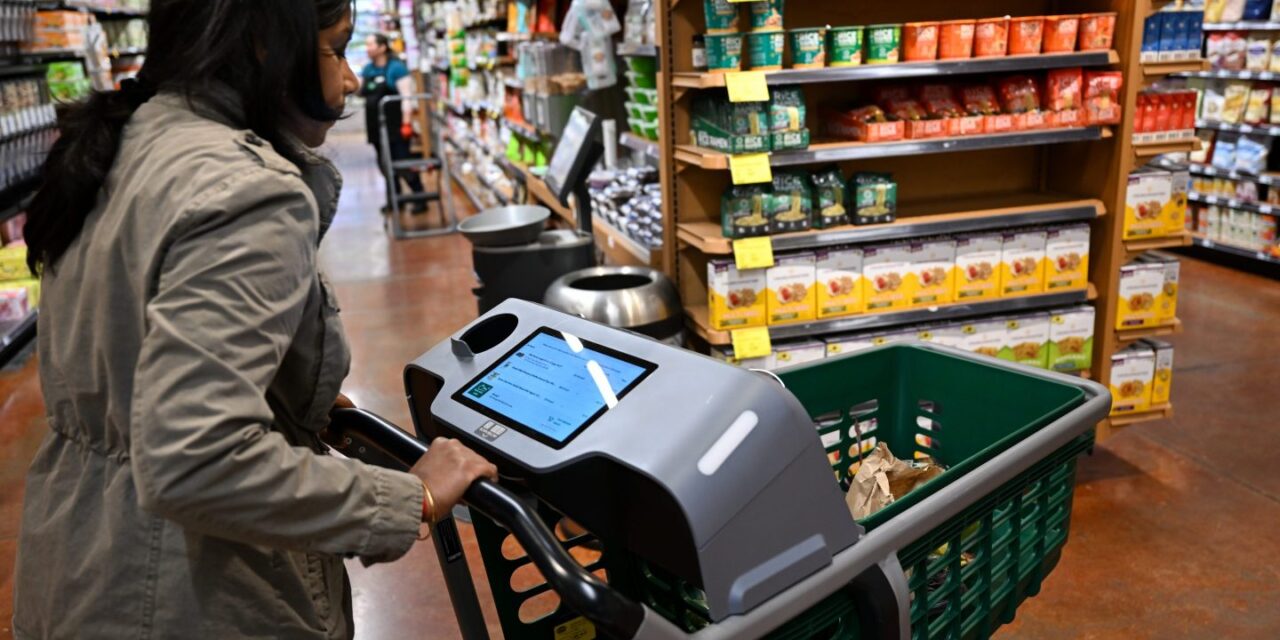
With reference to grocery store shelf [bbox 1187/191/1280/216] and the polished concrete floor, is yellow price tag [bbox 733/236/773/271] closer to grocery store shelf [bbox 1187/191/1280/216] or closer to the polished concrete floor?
the polished concrete floor

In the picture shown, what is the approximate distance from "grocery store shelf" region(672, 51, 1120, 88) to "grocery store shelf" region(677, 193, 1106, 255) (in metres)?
0.49

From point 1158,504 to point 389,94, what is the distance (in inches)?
344

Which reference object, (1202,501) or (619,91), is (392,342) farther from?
(1202,501)

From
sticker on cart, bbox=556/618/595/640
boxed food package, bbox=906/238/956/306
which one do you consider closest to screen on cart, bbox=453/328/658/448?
sticker on cart, bbox=556/618/595/640

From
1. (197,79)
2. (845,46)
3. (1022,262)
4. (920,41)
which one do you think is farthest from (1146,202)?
(197,79)

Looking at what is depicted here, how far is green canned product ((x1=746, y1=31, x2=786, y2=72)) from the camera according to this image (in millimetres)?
3189

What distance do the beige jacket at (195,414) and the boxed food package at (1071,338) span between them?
3.09m

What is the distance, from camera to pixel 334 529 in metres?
1.07

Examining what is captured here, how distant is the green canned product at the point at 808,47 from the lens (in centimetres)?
324

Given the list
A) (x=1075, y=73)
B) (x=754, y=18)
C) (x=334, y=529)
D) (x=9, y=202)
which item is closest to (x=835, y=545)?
(x=334, y=529)

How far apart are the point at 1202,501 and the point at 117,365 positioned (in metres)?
3.57

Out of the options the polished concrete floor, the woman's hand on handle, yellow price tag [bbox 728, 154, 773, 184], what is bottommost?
the polished concrete floor

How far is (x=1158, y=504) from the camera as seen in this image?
3514mm

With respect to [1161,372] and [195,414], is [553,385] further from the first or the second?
[1161,372]
